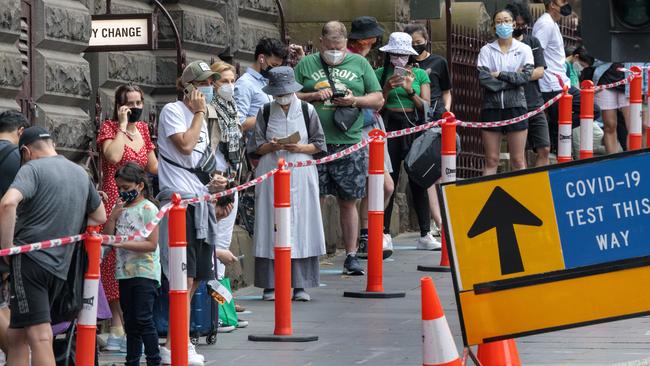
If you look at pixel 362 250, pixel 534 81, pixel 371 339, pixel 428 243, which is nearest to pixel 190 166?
pixel 371 339

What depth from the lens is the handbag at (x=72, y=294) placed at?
9.15 meters

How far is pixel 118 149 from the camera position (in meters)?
11.4

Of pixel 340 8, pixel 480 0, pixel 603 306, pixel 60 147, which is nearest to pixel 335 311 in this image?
pixel 60 147

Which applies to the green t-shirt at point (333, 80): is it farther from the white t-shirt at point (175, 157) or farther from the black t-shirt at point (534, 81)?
the black t-shirt at point (534, 81)

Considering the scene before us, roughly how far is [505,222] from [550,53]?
9.93m

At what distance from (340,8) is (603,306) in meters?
10.4

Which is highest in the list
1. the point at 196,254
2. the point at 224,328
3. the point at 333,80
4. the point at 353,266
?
the point at 333,80

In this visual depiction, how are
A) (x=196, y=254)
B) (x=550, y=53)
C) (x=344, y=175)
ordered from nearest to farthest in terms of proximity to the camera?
(x=196, y=254)
(x=344, y=175)
(x=550, y=53)

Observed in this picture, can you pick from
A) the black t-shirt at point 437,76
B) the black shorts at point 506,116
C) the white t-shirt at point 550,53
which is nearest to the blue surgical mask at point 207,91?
the black t-shirt at point 437,76

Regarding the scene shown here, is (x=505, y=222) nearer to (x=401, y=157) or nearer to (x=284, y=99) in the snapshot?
(x=284, y=99)

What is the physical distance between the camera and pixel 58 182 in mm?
9148

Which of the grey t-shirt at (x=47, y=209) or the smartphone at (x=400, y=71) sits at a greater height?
the smartphone at (x=400, y=71)

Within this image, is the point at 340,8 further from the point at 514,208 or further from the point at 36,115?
the point at 514,208

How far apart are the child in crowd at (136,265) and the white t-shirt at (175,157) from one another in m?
0.71
